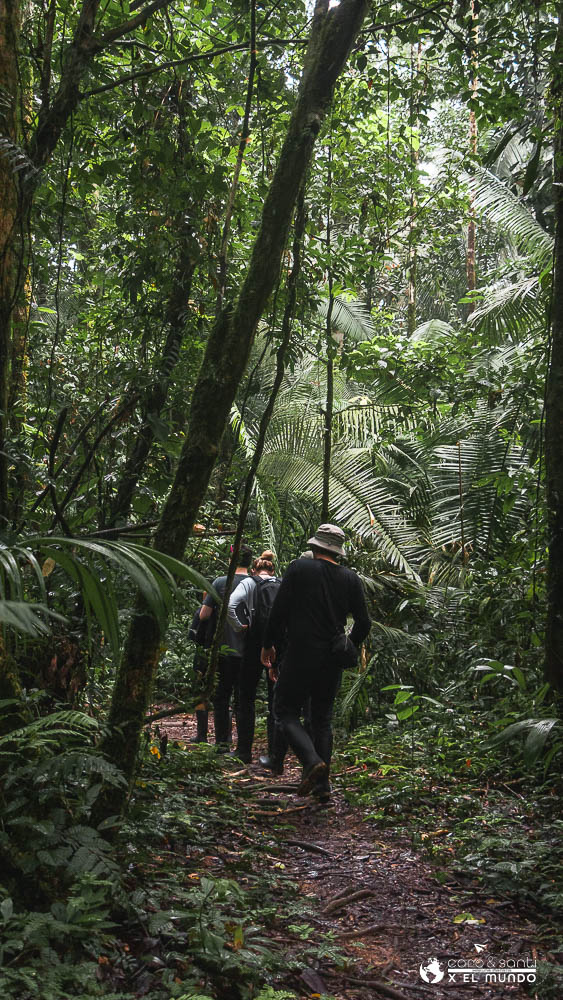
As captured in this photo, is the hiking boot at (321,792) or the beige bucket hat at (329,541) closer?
the hiking boot at (321,792)

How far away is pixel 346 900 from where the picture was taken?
3674mm

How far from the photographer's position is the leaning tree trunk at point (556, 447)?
5332 mm

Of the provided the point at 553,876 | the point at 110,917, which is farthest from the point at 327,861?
the point at 110,917

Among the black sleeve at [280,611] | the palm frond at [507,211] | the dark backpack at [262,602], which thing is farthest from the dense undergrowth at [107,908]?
the palm frond at [507,211]

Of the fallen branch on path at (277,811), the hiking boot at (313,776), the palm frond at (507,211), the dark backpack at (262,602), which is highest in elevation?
the palm frond at (507,211)

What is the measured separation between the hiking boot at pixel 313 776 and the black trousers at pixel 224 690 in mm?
1335

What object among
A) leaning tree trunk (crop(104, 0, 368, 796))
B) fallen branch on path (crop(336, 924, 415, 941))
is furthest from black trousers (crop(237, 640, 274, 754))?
leaning tree trunk (crop(104, 0, 368, 796))

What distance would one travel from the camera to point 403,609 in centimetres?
916

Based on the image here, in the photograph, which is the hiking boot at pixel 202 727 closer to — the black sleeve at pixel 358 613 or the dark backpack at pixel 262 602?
the dark backpack at pixel 262 602

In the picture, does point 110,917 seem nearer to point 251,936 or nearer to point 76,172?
point 251,936

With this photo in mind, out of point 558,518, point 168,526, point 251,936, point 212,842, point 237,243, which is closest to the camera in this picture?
point 251,936

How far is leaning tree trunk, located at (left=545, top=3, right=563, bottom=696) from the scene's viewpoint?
17.5 ft

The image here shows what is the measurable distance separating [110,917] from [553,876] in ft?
7.18

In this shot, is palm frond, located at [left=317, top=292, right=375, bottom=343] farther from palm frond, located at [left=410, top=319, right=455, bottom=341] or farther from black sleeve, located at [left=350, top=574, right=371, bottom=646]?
black sleeve, located at [left=350, top=574, right=371, bottom=646]
